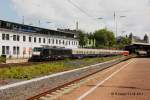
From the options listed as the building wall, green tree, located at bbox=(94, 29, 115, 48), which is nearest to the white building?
the building wall

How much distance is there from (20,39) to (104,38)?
108 metres

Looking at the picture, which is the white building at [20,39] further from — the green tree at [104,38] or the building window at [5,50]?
the green tree at [104,38]

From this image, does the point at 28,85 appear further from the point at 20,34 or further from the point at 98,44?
the point at 98,44

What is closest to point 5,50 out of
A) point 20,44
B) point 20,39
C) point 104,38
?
point 20,44

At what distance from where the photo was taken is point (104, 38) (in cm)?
19150

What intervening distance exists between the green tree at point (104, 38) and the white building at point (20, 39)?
279 ft

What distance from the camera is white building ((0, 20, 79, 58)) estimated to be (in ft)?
263

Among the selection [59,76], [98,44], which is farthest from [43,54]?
[98,44]

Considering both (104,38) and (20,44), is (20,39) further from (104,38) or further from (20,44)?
(104,38)

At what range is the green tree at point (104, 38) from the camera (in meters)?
193

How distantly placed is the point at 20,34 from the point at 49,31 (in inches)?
930

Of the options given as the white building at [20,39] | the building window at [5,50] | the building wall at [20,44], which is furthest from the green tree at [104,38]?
the building window at [5,50]

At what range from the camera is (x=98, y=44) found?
632ft

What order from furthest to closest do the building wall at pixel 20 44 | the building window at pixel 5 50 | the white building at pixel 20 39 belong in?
the white building at pixel 20 39
the building wall at pixel 20 44
the building window at pixel 5 50
